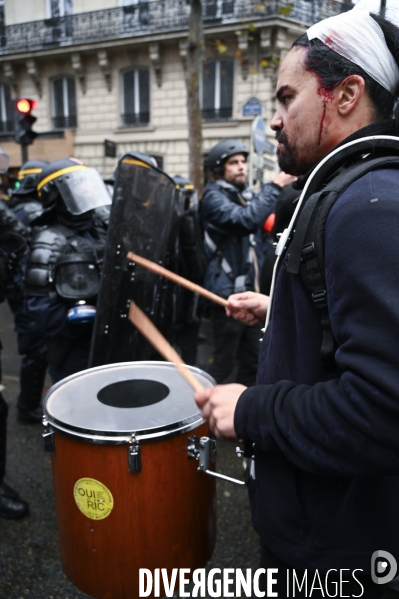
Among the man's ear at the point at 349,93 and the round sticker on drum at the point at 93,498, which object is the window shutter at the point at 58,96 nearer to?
the round sticker on drum at the point at 93,498

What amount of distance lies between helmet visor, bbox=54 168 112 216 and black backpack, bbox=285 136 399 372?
2121mm

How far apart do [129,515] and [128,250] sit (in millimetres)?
1251

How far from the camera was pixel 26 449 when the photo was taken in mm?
3467

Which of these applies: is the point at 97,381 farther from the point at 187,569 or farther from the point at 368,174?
the point at 368,174

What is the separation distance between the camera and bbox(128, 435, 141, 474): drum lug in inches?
57.8

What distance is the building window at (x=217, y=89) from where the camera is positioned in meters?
16.0

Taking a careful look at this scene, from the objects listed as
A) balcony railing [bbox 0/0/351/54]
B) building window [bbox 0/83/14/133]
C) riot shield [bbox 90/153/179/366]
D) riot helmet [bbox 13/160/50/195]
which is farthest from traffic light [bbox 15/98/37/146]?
building window [bbox 0/83/14/133]

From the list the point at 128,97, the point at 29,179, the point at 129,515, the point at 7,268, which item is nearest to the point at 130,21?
the point at 128,97

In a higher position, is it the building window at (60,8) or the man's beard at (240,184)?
the building window at (60,8)

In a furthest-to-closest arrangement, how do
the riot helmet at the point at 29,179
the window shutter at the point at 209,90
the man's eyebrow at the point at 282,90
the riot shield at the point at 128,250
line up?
the window shutter at the point at 209,90 → the riot helmet at the point at 29,179 → the riot shield at the point at 128,250 → the man's eyebrow at the point at 282,90

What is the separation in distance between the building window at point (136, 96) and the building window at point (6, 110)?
5.48m

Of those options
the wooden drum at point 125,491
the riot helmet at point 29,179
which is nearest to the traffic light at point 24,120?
the riot helmet at point 29,179

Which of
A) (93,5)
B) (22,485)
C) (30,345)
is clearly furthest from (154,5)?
(22,485)

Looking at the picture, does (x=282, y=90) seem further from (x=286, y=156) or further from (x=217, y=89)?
(x=217, y=89)
